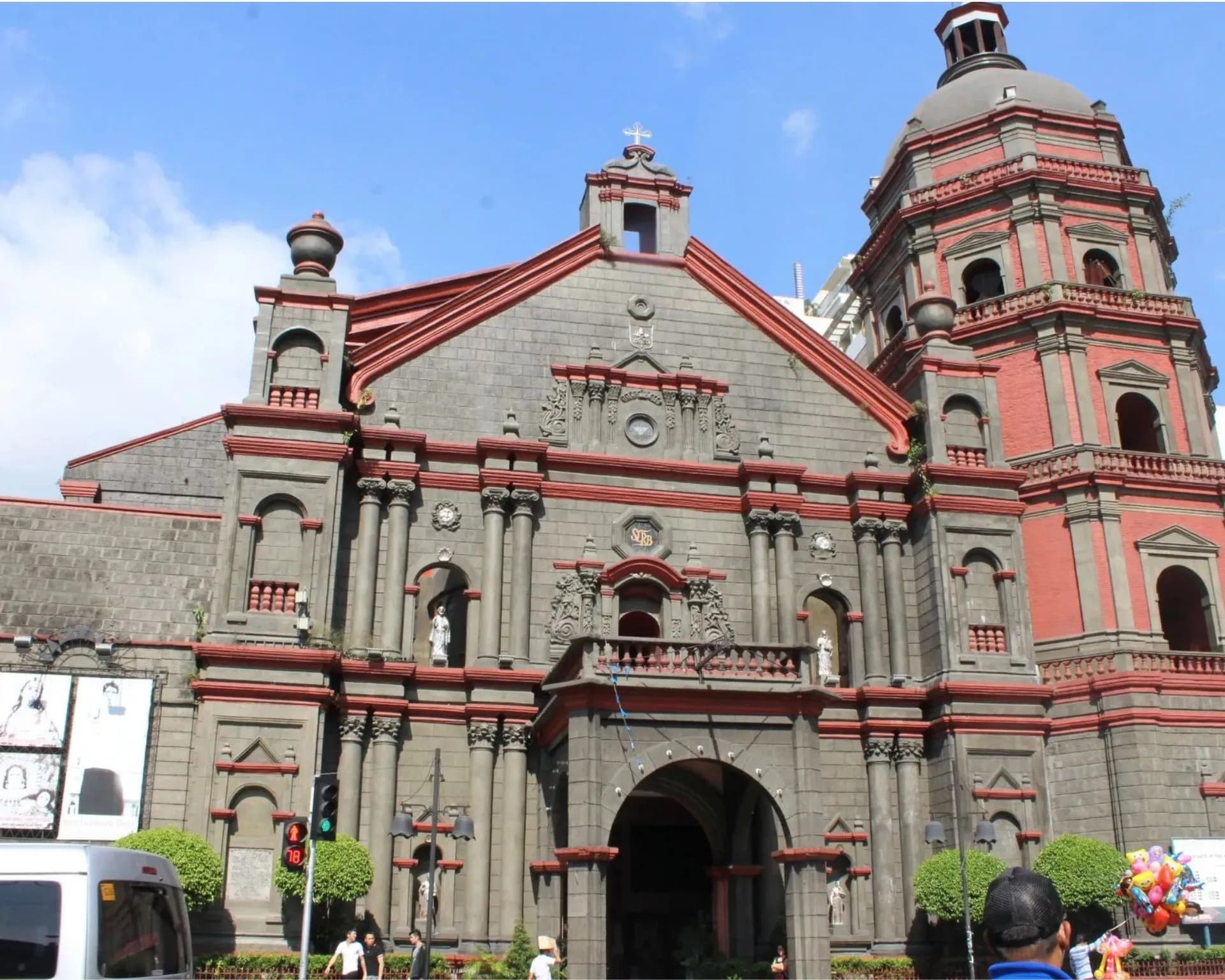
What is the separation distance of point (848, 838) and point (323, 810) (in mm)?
13308

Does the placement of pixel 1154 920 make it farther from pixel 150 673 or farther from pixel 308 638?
pixel 150 673

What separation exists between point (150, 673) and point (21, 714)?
92.9 inches

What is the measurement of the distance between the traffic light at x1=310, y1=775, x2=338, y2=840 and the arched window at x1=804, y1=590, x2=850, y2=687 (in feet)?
45.5

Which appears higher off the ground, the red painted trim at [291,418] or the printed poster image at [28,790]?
the red painted trim at [291,418]

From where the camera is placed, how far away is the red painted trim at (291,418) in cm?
2553

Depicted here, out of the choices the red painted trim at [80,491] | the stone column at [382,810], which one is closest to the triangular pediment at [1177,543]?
the stone column at [382,810]

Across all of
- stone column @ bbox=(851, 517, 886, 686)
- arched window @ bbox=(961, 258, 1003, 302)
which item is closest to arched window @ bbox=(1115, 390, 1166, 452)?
arched window @ bbox=(961, 258, 1003, 302)

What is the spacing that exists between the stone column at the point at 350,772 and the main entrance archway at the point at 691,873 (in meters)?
5.67

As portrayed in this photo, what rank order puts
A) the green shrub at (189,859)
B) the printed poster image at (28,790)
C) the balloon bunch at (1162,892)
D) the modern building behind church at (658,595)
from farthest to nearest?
the modern building behind church at (658,595)
the printed poster image at (28,790)
the green shrub at (189,859)
the balloon bunch at (1162,892)

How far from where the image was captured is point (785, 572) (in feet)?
90.0

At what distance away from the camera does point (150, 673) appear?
2377cm

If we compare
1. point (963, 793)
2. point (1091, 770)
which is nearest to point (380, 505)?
point (963, 793)

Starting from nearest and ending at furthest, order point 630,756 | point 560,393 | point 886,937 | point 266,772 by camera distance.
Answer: point 630,756 → point 266,772 → point 886,937 → point 560,393

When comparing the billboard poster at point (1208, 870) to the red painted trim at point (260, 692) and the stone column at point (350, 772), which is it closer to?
the stone column at point (350, 772)
